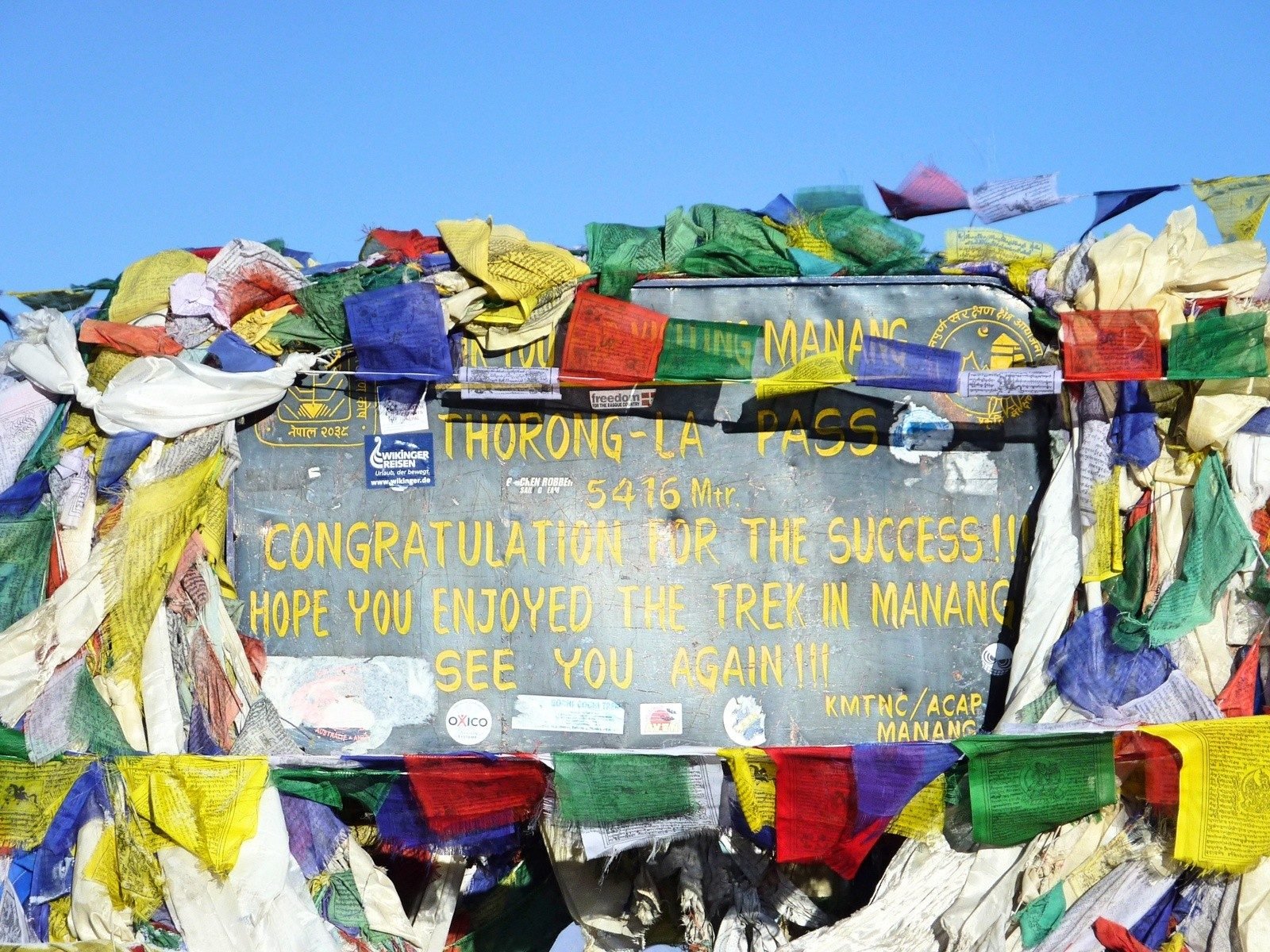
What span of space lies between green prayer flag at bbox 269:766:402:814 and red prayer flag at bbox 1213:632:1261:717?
9.24 ft

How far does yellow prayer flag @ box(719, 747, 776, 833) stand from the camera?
5.35m

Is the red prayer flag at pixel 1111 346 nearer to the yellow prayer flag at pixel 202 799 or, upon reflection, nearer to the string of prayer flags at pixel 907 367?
the string of prayer flags at pixel 907 367

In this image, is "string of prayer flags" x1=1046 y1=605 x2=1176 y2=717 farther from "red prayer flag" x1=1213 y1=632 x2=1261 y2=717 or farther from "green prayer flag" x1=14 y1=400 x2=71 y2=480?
"green prayer flag" x1=14 y1=400 x2=71 y2=480

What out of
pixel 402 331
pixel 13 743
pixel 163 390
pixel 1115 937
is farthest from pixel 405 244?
pixel 1115 937

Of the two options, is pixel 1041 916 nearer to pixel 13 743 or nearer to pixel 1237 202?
pixel 1237 202

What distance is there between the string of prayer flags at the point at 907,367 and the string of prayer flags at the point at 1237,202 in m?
1.00

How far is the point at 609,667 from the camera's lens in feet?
18.9

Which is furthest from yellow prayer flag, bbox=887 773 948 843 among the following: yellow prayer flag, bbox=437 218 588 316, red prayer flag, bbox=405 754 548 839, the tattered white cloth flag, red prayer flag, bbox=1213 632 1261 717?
the tattered white cloth flag

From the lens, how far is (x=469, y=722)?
5.79 metres

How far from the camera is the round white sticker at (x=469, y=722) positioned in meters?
5.79

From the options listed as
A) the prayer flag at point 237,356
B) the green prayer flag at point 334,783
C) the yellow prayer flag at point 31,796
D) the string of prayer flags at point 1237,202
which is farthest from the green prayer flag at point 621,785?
the string of prayer flags at point 1237,202

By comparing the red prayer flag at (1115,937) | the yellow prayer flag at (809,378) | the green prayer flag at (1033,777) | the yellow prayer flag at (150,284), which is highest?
the yellow prayer flag at (150,284)

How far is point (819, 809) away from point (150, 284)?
3.09m

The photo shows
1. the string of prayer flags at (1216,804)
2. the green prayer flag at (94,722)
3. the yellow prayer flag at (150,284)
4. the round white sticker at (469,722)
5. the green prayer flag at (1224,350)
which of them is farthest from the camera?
the yellow prayer flag at (150,284)
